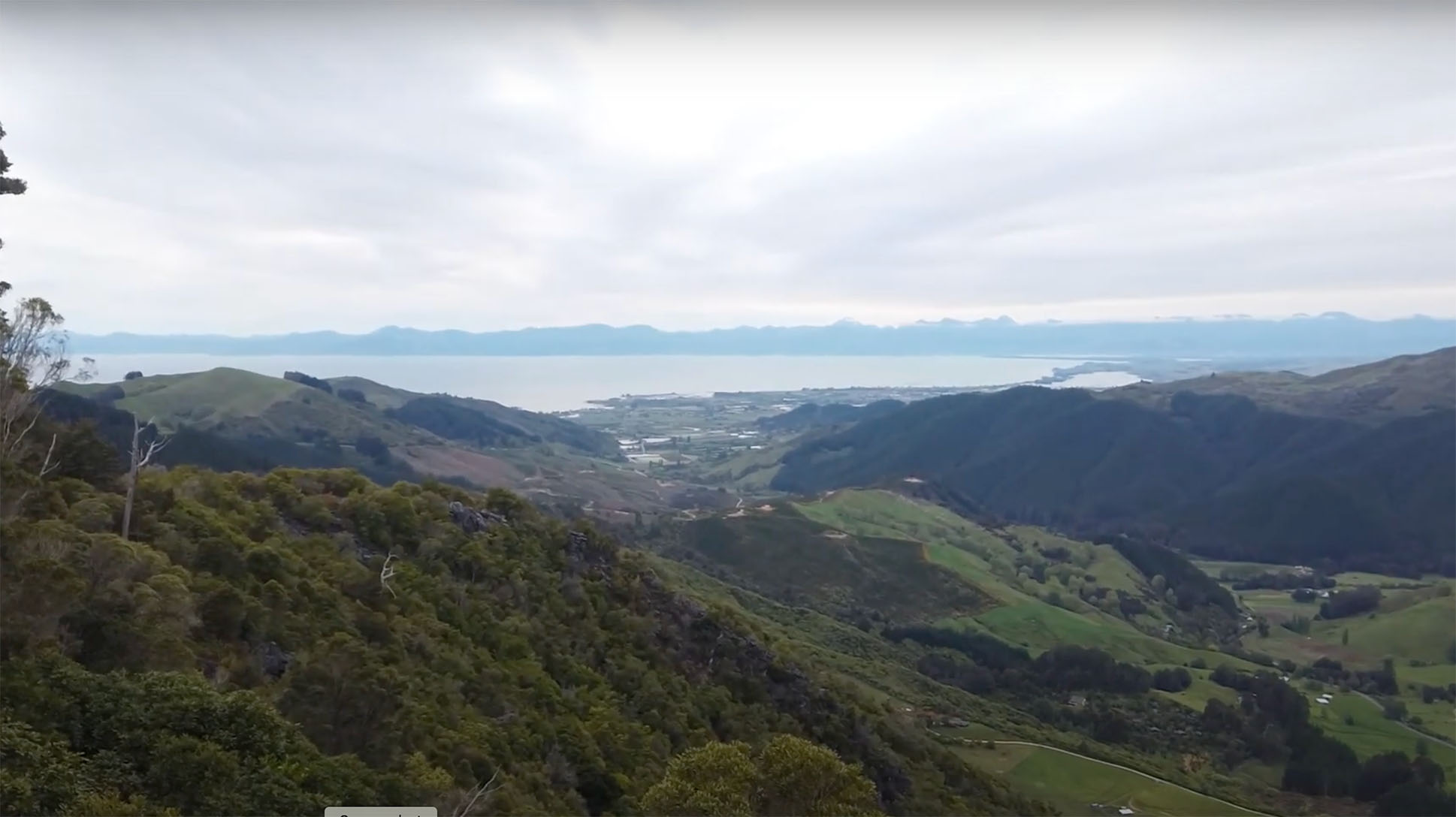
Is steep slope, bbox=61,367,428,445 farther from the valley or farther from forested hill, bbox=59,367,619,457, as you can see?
the valley

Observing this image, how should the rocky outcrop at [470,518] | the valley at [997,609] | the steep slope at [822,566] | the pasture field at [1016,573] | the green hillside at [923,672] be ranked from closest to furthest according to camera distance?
the rocky outcrop at [470,518] → the valley at [997,609] → the green hillside at [923,672] → the pasture field at [1016,573] → the steep slope at [822,566]

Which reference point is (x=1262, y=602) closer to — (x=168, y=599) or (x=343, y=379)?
(x=168, y=599)

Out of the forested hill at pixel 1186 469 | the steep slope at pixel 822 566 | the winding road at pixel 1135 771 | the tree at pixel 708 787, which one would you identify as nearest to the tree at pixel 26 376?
the tree at pixel 708 787

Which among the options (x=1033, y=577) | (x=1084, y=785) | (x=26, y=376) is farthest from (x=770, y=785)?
(x=1033, y=577)

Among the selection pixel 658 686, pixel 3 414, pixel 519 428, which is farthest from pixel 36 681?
pixel 519 428

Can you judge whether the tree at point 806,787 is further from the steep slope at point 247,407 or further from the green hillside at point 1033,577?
the steep slope at point 247,407

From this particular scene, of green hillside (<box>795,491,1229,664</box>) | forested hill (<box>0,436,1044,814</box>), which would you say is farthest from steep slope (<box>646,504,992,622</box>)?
forested hill (<box>0,436,1044,814</box>)
